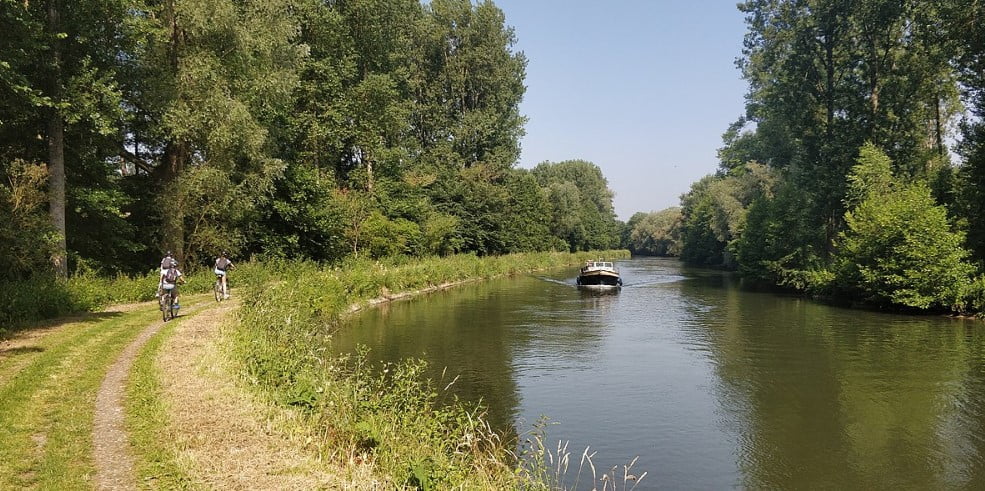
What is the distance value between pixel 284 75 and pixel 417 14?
33.0m

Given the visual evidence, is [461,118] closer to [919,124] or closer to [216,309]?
[919,124]

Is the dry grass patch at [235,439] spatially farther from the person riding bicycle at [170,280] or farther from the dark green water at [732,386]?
the person riding bicycle at [170,280]

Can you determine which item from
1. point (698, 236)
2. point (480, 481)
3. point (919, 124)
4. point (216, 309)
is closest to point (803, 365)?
point (480, 481)

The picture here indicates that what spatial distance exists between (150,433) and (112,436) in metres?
0.46

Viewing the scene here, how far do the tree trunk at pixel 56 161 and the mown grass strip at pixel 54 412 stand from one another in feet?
20.6

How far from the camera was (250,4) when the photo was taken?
29.8m

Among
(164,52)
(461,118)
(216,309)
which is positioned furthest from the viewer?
(461,118)

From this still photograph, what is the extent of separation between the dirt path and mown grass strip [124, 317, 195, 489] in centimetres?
10

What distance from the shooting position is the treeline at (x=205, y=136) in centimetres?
1980

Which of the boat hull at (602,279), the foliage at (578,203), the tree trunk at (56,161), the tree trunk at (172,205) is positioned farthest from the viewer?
the foliage at (578,203)

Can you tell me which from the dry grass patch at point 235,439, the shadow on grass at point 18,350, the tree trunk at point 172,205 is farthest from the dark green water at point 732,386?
the shadow on grass at point 18,350

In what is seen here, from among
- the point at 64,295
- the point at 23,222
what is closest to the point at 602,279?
the point at 64,295

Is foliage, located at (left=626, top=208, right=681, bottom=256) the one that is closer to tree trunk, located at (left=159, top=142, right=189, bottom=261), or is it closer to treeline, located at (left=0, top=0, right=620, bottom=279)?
treeline, located at (left=0, top=0, right=620, bottom=279)

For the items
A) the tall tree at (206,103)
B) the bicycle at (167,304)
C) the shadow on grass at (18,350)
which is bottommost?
the shadow on grass at (18,350)
